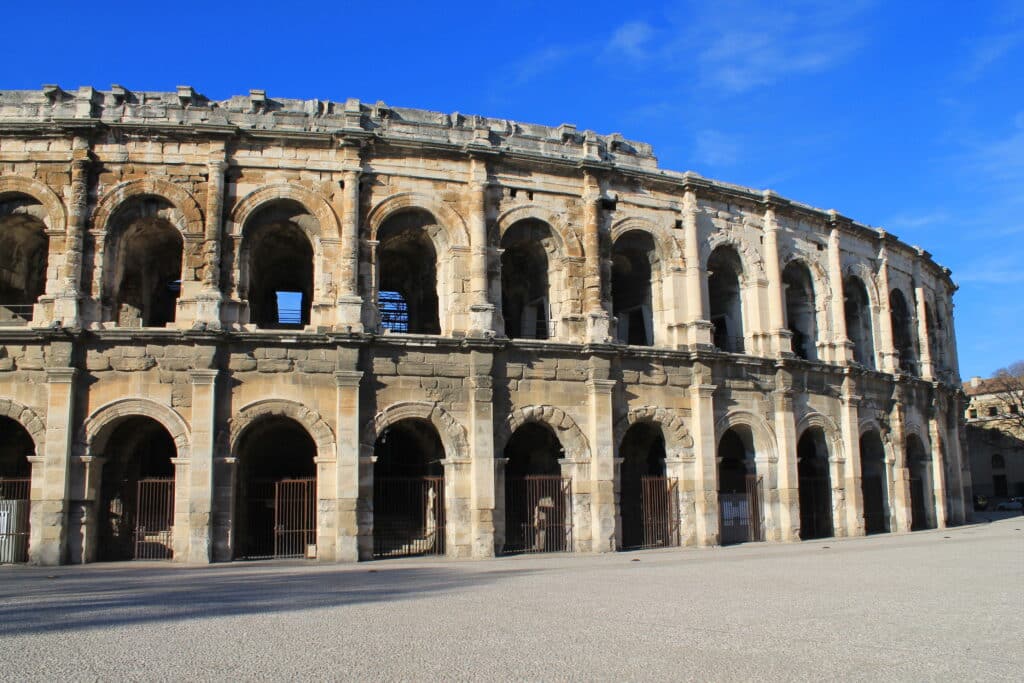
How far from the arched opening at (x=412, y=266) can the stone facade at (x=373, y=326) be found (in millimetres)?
73

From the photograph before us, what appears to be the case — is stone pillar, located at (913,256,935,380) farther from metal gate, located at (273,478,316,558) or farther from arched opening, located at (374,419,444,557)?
metal gate, located at (273,478,316,558)

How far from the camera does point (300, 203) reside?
1769 cm

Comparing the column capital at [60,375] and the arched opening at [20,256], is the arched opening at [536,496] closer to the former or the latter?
the column capital at [60,375]

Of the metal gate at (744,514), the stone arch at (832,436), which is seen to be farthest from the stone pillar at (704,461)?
the stone arch at (832,436)

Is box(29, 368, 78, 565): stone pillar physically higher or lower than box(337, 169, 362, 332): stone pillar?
lower

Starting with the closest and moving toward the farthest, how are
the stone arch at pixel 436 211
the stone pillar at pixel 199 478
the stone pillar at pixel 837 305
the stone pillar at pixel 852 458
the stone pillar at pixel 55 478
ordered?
the stone pillar at pixel 55 478
the stone pillar at pixel 199 478
the stone arch at pixel 436 211
the stone pillar at pixel 852 458
the stone pillar at pixel 837 305

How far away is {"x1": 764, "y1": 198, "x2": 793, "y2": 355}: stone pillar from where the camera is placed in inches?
829

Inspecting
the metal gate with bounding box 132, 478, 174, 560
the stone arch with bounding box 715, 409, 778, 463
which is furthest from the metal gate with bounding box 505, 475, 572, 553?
the metal gate with bounding box 132, 478, 174, 560

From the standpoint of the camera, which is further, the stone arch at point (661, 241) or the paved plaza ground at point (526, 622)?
the stone arch at point (661, 241)

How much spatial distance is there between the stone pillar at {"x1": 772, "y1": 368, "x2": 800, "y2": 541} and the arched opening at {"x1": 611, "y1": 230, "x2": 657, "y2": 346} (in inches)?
133

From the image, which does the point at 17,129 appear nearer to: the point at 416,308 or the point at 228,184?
the point at 228,184

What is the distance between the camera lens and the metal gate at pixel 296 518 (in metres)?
17.1

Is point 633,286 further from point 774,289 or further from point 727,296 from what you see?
point 774,289

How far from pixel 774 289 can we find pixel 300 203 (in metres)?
11.6
